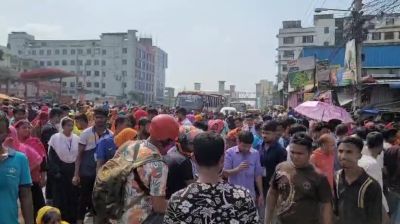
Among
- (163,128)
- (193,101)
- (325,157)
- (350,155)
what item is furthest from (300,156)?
(193,101)

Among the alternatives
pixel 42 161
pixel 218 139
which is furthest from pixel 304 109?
pixel 218 139

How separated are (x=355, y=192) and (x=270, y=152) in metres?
2.44

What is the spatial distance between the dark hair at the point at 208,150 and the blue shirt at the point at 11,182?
6.01 feet

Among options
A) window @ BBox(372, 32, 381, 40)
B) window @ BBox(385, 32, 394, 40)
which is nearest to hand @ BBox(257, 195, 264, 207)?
window @ BBox(385, 32, 394, 40)

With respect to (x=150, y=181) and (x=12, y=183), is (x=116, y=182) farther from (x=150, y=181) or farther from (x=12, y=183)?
(x=12, y=183)

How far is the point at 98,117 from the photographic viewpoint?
23.4 ft

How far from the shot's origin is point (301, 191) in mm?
4418

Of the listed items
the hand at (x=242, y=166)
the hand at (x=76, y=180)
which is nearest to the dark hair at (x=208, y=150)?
the hand at (x=242, y=166)

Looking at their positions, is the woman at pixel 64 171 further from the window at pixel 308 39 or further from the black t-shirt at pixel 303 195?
the window at pixel 308 39

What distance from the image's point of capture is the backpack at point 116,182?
3670 mm

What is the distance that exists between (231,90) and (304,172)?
424 feet

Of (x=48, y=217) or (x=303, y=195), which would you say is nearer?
(x=303, y=195)

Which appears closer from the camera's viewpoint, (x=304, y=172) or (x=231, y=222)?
(x=231, y=222)

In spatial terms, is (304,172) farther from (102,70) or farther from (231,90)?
(231,90)
